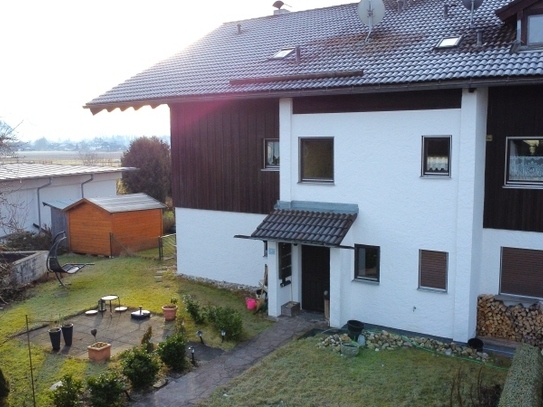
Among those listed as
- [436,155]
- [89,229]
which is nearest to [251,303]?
[436,155]

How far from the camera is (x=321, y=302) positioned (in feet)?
46.8

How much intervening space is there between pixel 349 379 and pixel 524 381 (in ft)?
10.5

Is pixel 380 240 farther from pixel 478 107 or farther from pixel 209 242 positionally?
pixel 209 242

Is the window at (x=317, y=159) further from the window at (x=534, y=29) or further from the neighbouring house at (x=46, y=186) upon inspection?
the neighbouring house at (x=46, y=186)

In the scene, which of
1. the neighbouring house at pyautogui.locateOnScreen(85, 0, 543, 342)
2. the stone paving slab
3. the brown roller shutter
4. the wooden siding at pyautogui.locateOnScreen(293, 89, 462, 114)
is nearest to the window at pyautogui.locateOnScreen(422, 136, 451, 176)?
the neighbouring house at pyautogui.locateOnScreen(85, 0, 543, 342)

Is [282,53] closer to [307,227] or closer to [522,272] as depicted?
[307,227]

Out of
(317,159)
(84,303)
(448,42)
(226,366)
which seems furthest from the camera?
(84,303)

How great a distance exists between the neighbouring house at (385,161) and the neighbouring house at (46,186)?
11.6 metres

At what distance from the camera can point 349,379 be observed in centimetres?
1029

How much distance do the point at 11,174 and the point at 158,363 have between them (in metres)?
19.3

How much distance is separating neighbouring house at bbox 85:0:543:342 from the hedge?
2.08 metres

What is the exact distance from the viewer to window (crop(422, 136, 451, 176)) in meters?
12.1

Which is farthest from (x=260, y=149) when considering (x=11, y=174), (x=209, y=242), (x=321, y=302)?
(x=11, y=174)

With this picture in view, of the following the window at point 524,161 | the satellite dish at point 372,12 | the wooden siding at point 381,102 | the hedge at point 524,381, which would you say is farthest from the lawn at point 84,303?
the satellite dish at point 372,12
